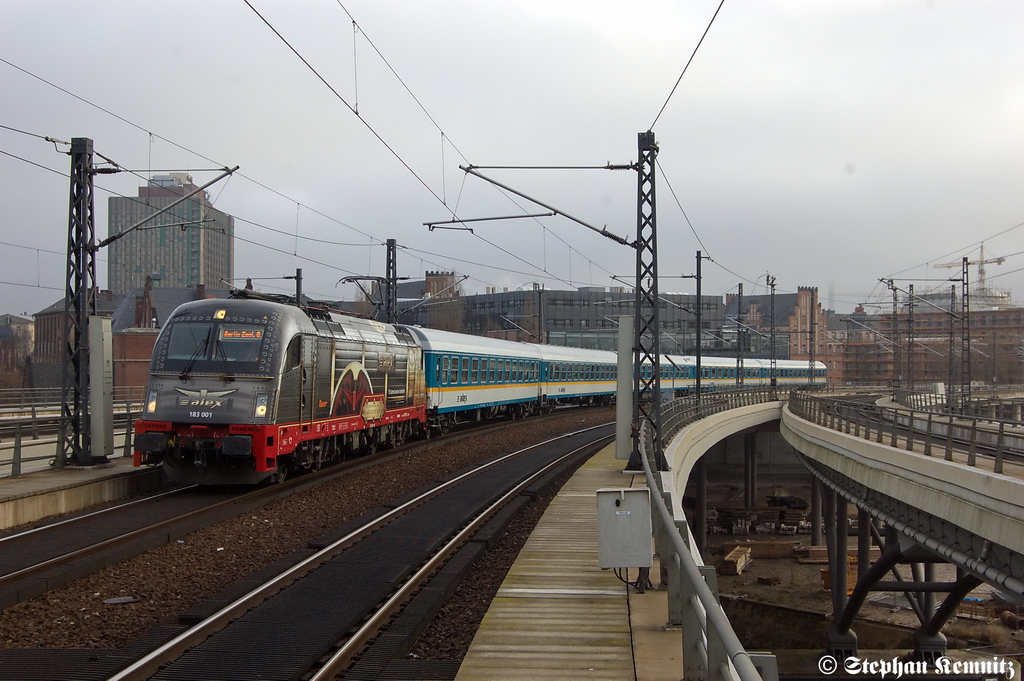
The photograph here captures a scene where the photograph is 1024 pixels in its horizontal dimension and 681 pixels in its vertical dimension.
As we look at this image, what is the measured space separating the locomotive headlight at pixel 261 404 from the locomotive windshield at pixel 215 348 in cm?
43

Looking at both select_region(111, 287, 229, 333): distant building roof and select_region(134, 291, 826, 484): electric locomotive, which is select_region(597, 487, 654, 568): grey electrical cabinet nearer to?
select_region(134, 291, 826, 484): electric locomotive

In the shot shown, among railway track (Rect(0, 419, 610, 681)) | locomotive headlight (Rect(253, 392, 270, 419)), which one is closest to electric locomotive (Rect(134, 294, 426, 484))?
locomotive headlight (Rect(253, 392, 270, 419))

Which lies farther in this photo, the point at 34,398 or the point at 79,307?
the point at 34,398

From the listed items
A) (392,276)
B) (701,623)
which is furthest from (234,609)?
(392,276)

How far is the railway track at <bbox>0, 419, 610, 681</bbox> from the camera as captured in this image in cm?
667

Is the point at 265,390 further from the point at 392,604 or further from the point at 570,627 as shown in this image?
the point at 570,627

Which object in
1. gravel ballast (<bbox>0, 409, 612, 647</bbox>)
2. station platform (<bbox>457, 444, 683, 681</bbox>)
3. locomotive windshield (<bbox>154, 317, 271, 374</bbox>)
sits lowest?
gravel ballast (<bbox>0, 409, 612, 647</bbox>)

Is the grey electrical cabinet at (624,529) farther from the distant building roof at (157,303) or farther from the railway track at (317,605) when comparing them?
the distant building roof at (157,303)

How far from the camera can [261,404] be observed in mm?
15141

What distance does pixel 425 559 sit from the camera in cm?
1059

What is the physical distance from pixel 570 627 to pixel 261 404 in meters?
9.13

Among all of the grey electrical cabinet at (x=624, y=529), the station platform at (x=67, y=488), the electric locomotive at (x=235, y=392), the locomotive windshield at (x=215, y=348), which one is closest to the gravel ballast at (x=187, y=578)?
the electric locomotive at (x=235, y=392)

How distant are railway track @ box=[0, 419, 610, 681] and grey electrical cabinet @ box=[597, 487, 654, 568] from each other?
2.02 metres

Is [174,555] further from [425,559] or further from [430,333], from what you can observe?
[430,333]
